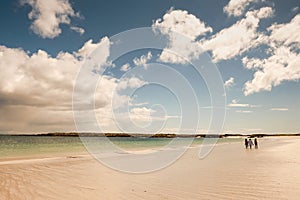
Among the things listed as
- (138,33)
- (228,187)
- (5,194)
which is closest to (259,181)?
(228,187)

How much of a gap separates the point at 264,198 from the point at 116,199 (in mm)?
4762

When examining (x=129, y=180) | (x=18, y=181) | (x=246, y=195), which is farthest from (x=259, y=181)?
(x=18, y=181)

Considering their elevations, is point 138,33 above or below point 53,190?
above

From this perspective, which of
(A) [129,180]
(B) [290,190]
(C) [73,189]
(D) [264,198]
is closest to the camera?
(D) [264,198]

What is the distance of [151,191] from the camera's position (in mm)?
10133

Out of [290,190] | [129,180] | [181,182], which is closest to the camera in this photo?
[290,190]

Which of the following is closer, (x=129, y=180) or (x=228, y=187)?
(x=228, y=187)

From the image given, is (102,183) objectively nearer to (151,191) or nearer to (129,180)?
(129,180)

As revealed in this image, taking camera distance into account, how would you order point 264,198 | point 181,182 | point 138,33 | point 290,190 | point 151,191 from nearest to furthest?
point 264,198
point 290,190
point 151,191
point 181,182
point 138,33

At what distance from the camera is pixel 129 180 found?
12750mm

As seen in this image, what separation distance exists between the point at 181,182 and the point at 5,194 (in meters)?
6.99

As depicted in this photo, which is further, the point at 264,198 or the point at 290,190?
the point at 290,190

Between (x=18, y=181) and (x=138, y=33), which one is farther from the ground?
(x=138, y=33)

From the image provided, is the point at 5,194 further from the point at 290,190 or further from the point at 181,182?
the point at 290,190
